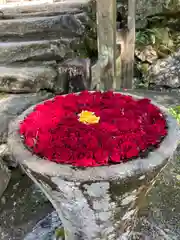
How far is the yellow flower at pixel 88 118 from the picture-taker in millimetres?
1276

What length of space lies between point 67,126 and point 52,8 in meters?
2.03

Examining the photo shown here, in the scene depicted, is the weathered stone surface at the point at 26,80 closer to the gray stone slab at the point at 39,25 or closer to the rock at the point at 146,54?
the gray stone slab at the point at 39,25

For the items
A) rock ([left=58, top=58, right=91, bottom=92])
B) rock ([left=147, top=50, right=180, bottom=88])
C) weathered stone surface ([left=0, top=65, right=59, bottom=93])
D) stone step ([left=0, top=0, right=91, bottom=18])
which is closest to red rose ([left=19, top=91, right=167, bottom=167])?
weathered stone surface ([left=0, top=65, right=59, bottom=93])

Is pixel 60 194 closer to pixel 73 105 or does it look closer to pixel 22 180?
pixel 73 105

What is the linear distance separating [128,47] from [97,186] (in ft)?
7.52

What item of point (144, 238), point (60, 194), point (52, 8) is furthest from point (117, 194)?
point (52, 8)

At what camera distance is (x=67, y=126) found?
1.23 metres

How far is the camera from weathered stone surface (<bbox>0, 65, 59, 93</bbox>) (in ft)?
7.26

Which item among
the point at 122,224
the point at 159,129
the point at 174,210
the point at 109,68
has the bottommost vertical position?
the point at 174,210

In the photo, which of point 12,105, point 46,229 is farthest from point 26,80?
point 46,229

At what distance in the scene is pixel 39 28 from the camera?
259 centimetres

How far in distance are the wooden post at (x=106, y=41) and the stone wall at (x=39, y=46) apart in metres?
0.19

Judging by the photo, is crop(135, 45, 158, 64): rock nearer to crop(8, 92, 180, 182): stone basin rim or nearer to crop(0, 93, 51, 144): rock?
crop(0, 93, 51, 144): rock

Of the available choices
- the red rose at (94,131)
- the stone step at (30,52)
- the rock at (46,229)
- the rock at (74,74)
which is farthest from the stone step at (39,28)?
the rock at (46,229)
